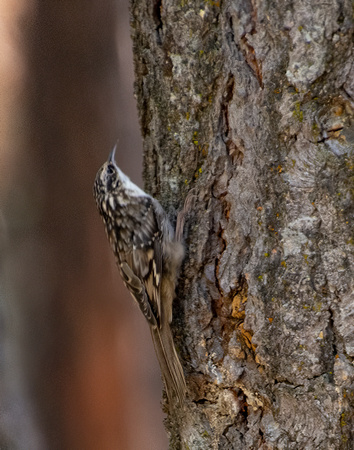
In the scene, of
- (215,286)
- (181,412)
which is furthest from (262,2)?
(181,412)

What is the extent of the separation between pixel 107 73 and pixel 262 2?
744mm

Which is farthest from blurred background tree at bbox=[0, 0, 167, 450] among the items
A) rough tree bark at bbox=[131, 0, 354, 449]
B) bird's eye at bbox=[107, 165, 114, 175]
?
rough tree bark at bbox=[131, 0, 354, 449]

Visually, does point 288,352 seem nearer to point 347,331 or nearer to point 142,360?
point 347,331

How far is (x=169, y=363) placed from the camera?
1220 mm

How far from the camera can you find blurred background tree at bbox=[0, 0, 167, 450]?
1.57 metres

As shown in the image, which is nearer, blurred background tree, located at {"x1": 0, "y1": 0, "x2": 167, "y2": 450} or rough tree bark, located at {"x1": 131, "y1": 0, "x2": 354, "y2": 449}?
rough tree bark, located at {"x1": 131, "y1": 0, "x2": 354, "y2": 449}

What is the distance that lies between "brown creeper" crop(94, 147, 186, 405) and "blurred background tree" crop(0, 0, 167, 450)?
0.63ft

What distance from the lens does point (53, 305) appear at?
168 centimetres

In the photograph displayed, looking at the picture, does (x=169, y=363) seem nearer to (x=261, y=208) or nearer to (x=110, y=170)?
(x=261, y=208)

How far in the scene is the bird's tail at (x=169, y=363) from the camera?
1213 millimetres

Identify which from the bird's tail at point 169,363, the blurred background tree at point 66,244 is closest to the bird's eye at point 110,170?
the blurred background tree at point 66,244

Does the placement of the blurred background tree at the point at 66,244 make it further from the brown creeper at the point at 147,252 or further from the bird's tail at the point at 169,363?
the bird's tail at the point at 169,363

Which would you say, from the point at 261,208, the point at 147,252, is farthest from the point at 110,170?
the point at 261,208

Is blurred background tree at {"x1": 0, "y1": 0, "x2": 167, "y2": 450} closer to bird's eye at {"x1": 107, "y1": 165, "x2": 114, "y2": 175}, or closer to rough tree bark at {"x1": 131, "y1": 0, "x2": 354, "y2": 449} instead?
bird's eye at {"x1": 107, "y1": 165, "x2": 114, "y2": 175}
